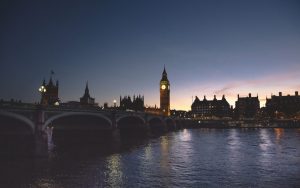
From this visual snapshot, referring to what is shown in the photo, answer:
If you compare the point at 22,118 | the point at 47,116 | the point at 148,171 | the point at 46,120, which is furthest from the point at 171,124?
the point at 148,171

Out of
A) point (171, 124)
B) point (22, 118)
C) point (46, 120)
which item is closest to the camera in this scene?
point (22, 118)

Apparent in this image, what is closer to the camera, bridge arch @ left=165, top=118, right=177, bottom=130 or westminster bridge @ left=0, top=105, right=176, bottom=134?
westminster bridge @ left=0, top=105, right=176, bottom=134

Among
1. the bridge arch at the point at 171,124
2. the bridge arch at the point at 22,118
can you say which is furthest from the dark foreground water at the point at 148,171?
the bridge arch at the point at 171,124

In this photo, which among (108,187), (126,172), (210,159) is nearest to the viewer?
(108,187)

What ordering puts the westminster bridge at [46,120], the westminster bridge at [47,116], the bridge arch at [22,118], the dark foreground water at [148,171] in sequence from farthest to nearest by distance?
the westminster bridge at [46,120], the westminster bridge at [47,116], the bridge arch at [22,118], the dark foreground water at [148,171]

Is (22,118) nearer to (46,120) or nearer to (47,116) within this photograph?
(46,120)

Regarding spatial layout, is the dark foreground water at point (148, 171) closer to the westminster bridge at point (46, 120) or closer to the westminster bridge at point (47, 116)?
the westminster bridge at point (46, 120)

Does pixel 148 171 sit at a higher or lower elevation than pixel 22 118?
lower

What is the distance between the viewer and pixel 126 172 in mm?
38344

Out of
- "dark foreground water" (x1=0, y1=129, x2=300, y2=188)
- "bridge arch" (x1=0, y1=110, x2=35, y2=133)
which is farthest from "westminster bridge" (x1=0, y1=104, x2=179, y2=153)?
"dark foreground water" (x1=0, y1=129, x2=300, y2=188)

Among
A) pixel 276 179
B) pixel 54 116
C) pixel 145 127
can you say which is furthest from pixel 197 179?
pixel 145 127

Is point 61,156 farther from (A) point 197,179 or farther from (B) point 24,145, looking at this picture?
(A) point 197,179

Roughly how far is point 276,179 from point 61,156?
31292 mm

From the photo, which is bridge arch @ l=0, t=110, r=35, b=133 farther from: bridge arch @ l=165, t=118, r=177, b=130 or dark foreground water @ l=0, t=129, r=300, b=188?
bridge arch @ l=165, t=118, r=177, b=130
